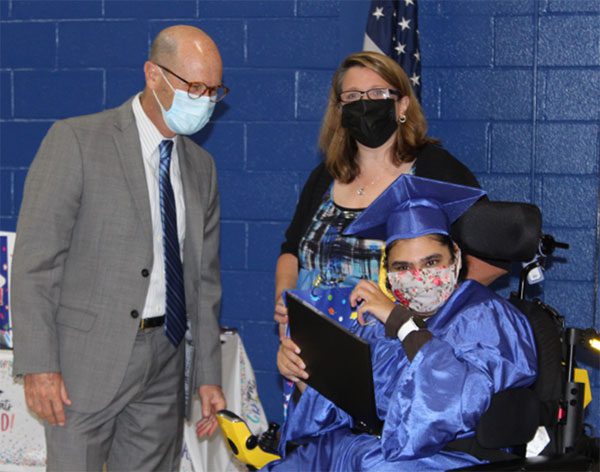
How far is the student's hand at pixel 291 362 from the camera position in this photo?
250 cm

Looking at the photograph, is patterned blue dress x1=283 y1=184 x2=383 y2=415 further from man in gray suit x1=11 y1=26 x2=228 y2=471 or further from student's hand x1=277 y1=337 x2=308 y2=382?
man in gray suit x1=11 y1=26 x2=228 y2=471

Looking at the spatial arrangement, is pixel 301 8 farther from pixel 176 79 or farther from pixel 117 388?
pixel 117 388

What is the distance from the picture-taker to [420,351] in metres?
2.21

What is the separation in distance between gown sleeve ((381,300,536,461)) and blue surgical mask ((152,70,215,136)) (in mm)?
959

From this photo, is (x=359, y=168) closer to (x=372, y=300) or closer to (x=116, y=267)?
(x=372, y=300)

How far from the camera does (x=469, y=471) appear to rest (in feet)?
6.95

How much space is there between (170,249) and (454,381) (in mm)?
950

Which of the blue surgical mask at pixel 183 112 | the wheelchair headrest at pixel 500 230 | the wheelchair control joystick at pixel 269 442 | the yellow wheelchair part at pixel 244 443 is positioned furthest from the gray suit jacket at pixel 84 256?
the wheelchair headrest at pixel 500 230

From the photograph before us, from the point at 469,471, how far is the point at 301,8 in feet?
7.80

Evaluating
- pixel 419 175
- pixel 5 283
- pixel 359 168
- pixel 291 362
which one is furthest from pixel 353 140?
pixel 5 283

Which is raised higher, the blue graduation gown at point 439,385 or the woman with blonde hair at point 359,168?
the woman with blonde hair at point 359,168

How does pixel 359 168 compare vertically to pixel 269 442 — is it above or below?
above

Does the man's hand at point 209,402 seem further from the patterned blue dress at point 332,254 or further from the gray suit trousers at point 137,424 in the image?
the patterned blue dress at point 332,254

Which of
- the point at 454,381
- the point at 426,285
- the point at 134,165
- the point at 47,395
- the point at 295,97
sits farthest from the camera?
the point at 295,97
